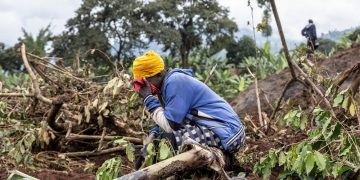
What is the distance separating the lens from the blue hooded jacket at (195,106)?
3.72 meters

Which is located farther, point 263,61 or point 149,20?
point 149,20

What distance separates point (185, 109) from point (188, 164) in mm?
502

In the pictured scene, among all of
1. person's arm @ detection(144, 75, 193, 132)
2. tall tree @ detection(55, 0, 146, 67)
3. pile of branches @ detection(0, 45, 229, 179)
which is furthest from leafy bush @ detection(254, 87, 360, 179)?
tall tree @ detection(55, 0, 146, 67)

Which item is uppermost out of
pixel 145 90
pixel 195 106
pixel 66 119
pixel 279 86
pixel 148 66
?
pixel 148 66

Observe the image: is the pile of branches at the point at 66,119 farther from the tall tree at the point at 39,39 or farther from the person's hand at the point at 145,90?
the tall tree at the point at 39,39

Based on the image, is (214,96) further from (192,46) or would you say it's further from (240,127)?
(192,46)

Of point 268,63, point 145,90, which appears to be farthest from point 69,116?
point 268,63

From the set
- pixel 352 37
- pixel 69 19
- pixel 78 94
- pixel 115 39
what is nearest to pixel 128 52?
pixel 115 39

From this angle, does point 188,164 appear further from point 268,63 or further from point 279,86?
point 268,63

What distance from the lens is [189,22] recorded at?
78.1 ft

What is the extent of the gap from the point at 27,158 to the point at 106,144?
3.34 feet

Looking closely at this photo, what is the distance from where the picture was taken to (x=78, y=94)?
6.27 meters

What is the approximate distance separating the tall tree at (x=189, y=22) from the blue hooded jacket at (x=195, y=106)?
18455mm

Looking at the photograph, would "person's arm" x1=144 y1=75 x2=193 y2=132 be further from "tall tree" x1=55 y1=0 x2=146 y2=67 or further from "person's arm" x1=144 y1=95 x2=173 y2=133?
"tall tree" x1=55 y1=0 x2=146 y2=67
